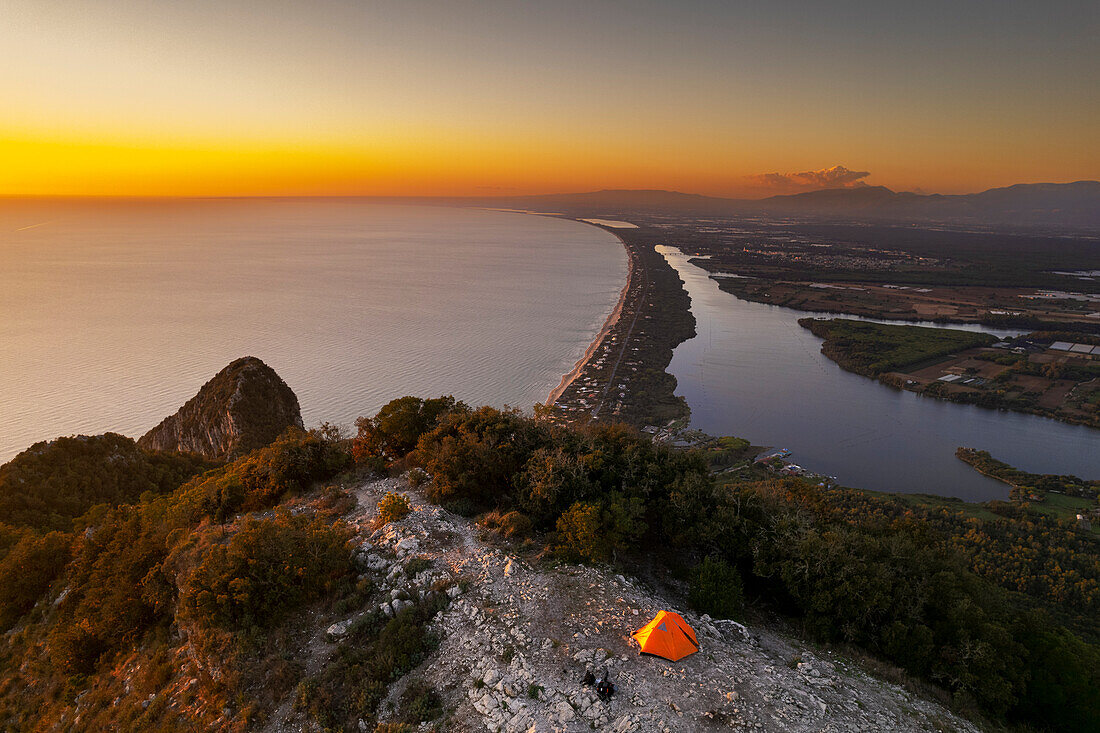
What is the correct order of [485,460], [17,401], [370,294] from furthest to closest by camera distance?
[370,294], [17,401], [485,460]

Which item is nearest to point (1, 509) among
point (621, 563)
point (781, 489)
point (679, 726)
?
point (621, 563)

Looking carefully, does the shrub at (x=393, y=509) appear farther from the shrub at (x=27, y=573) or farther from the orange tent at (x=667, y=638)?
the shrub at (x=27, y=573)

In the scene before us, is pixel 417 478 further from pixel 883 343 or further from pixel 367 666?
pixel 883 343

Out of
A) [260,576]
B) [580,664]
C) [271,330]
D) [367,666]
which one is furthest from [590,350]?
[367,666]

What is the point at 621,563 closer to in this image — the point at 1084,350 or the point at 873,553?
the point at 873,553

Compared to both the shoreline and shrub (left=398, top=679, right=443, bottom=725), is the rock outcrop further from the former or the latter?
shrub (left=398, top=679, right=443, bottom=725)

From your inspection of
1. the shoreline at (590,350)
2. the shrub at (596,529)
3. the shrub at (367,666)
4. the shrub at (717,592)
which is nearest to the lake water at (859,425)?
the shoreline at (590,350)

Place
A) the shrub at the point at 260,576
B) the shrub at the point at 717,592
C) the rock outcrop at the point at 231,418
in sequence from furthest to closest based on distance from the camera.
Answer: the rock outcrop at the point at 231,418, the shrub at the point at 717,592, the shrub at the point at 260,576
